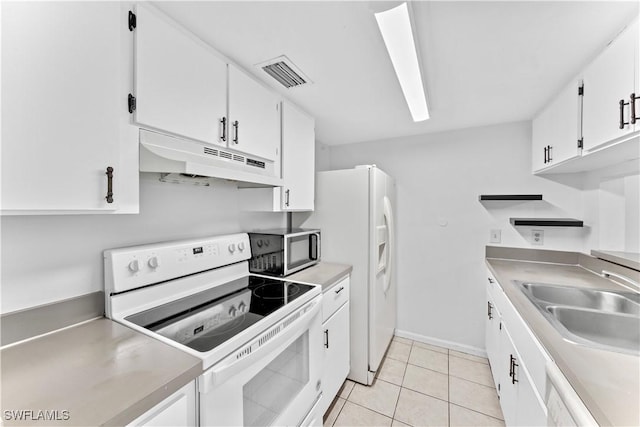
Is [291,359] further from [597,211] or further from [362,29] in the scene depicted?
[597,211]

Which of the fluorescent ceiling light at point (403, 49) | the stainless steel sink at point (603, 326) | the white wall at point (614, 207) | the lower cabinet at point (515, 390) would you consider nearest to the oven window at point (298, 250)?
the fluorescent ceiling light at point (403, 49)

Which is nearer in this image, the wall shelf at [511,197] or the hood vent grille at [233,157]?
the hood vent grille at [233,157]

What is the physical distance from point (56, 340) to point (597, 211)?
3272mm

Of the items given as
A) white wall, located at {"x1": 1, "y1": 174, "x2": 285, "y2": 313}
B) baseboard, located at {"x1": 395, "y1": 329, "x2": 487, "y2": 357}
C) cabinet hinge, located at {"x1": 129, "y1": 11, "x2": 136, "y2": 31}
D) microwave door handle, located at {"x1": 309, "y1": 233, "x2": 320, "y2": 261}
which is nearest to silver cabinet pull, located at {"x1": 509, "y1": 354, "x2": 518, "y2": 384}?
baseboard, located at {"x1": 395, "y1": 329, "x2": 487, "y2": 357}

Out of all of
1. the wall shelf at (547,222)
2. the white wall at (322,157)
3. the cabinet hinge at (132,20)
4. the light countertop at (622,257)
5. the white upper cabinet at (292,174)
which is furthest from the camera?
the white wall at (322,157)

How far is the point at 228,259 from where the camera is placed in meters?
1.65

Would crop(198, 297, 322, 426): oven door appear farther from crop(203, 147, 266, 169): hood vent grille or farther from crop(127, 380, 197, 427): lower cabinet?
crop(203, 147, 266, 169): hood vent grille

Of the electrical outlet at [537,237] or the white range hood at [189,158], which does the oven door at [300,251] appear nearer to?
the white range hood at [189,158]

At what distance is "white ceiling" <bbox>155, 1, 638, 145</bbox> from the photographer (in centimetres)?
104

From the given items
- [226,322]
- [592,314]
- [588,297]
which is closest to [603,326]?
[592,314]

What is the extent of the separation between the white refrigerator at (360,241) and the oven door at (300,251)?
0.15 meters

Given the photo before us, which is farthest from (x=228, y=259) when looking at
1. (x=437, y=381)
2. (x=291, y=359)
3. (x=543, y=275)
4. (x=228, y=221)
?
(x=543, y=275)

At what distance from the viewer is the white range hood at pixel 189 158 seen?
105 cm

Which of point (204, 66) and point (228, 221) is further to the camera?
point (228, 221)
